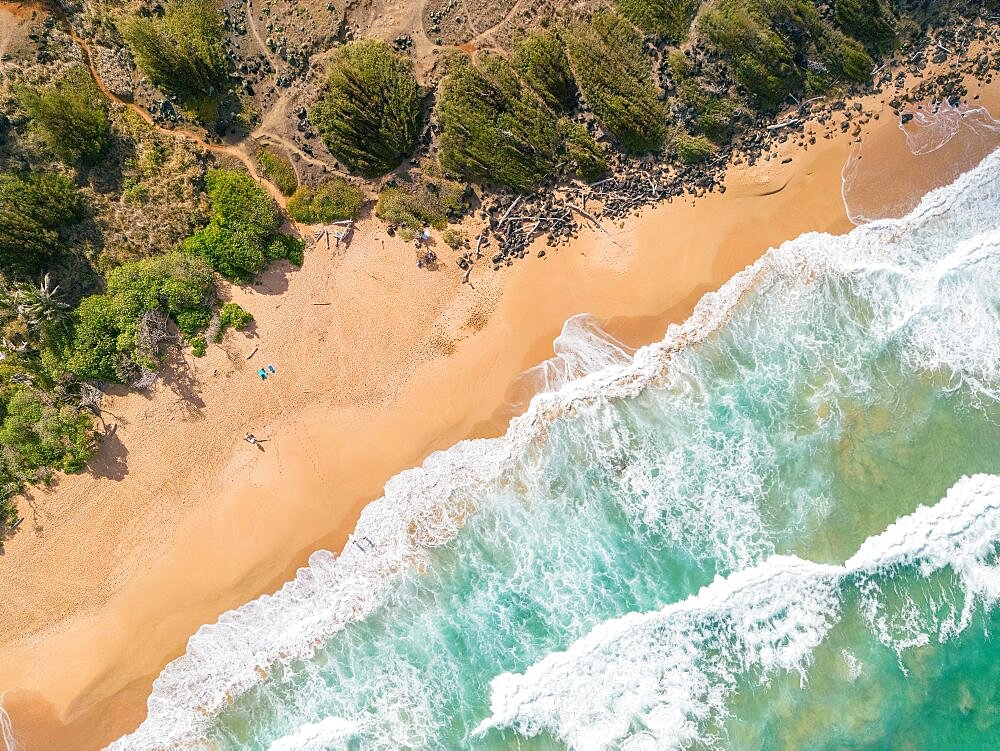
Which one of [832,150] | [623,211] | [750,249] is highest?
[623,211]

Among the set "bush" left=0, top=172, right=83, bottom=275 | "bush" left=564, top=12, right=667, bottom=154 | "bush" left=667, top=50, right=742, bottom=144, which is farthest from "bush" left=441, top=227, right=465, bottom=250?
"bush" left=0, top=172, right=83, bottom=275

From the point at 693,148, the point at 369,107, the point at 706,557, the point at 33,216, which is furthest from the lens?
the point at 693,148

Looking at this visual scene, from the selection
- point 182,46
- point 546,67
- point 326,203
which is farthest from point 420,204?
point 182,46

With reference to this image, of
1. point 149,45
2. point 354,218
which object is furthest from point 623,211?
point 149,45

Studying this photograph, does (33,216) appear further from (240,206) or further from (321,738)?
(321,738)

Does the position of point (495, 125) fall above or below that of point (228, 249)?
below

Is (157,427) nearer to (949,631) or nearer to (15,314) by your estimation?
(15,314)

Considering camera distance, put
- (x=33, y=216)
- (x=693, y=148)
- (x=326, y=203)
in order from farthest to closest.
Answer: (x=326, y=203), (x=693, y=148), (x=33, y=216)
